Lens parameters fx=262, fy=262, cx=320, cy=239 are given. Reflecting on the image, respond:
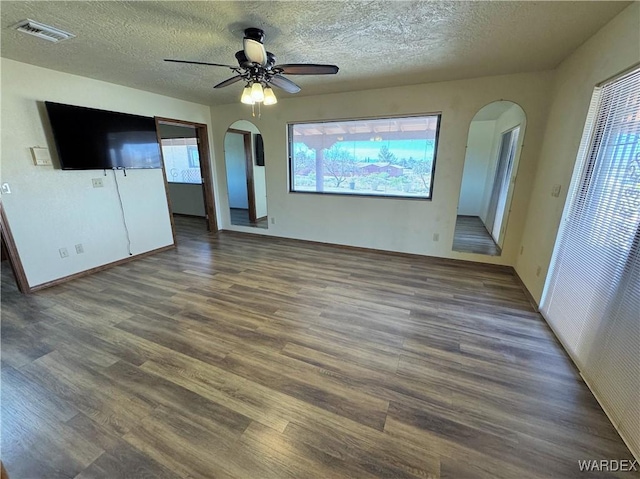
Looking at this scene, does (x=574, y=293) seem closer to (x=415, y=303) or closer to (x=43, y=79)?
(x=415, y=303)

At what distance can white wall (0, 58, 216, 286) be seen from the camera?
9.57 ft

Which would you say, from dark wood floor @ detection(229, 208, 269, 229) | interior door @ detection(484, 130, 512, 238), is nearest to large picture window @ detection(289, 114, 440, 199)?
dark wood floor @ detection(229, 208, 269, 229)

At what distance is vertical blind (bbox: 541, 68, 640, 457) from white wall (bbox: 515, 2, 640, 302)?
0.14 m

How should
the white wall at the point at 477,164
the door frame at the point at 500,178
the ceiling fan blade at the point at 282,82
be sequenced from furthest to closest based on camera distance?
the white wall at the point at 477,164
the door frame at the point at 500,178
the ceiling fan blade at the point at 282,82

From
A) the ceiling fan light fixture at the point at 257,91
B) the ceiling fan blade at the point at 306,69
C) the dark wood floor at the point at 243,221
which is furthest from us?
the dark wood floor at the point at 243,221

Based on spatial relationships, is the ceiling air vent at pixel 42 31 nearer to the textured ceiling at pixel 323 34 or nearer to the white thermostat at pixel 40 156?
the textured ceiling at pixel 323 34

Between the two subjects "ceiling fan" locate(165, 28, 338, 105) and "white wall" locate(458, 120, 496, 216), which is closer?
"ceiling fan" locate(165, 28, 338, 105)

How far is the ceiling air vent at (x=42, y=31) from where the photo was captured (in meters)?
2.09

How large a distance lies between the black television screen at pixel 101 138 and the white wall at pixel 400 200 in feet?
4.89

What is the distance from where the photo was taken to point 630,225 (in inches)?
64.2

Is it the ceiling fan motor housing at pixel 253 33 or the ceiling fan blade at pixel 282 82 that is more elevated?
the ceiling fan motor housing at pixel 253 33

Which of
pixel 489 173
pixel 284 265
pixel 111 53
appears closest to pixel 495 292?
pixel 284 265

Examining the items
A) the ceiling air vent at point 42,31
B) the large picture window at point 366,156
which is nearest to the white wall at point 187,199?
the large picture window at point 366,156

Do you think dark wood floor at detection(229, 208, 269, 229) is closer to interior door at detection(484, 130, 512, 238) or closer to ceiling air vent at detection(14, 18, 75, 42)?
ceiling air vent at detection(14, 18, 75, 42)
